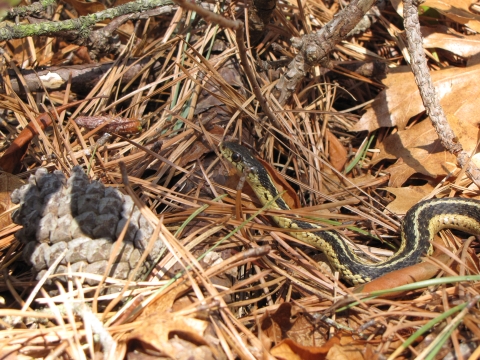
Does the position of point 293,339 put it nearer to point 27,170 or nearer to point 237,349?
point 237,349

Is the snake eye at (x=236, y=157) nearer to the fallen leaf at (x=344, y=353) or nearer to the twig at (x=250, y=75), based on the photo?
the twig at (x=250, y=75)

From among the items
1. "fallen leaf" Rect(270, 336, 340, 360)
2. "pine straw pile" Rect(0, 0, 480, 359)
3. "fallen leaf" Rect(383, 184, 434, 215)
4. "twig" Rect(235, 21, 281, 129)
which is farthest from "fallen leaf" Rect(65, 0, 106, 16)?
"fallen leaf" Rect(270, 336, 340, 360)

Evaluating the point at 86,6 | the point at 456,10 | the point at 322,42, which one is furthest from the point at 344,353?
the point at 86,6

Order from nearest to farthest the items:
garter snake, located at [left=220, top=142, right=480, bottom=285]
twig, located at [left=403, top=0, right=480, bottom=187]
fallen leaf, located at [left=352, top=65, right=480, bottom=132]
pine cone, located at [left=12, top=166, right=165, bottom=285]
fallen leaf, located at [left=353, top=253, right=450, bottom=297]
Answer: pine cone, located at [left=12, top=166, right=165, bottom=285] → fallen leaf, located at [left=353, top=253, right=450, bottom=297] → garter snake, located at [left=220, top=142, right=480, bottom=285] → twig, located at [left=403, top=0, right=480, bottom=187] → fallen leaf, located at [left=352, top=65, right=480, bottom=132]

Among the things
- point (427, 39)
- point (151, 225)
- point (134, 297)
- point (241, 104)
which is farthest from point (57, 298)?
point (427, 39)

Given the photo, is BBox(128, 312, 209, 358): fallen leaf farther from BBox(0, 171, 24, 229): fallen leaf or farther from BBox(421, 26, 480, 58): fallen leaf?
BBox(421, 26, 480, 58): fallen leaf

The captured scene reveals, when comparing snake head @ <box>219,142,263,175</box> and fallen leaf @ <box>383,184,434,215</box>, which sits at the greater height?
snake head @ <box>219,142,263,175</box>

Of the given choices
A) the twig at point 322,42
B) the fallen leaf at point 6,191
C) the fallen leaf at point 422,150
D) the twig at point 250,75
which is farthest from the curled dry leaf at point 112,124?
the fallen leaf at point 422,150

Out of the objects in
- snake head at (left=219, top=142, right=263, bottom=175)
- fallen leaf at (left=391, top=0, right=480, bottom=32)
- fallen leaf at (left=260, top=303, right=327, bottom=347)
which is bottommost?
fallen leaf at (left=260, top=303, right=327, bottom=347)
